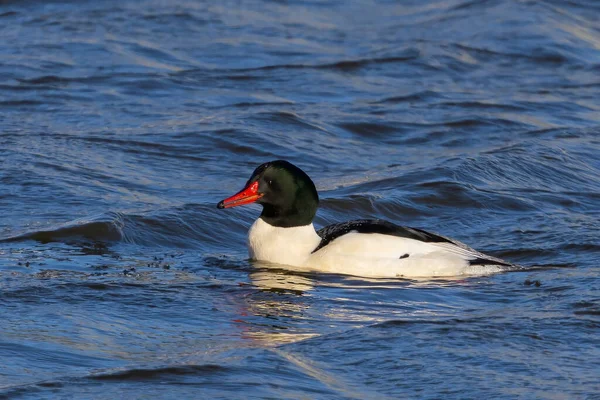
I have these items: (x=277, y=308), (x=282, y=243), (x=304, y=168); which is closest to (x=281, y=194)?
(x=282, y=243)

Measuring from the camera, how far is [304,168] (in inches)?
514

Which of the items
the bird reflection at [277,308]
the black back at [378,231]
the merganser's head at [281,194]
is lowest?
the bird reflection at [277,308]

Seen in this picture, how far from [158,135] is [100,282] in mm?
5584

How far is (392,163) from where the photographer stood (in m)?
13.4

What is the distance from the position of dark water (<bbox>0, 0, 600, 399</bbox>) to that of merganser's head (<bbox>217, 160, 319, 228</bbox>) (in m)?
0.48

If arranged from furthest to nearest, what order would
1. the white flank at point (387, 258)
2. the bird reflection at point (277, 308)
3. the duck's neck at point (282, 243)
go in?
the duck's neck at point (282, 243) → the white flank at point (387, 258) → the bird reflection at point (277, 308)

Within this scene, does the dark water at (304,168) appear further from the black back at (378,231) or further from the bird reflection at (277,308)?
the black back at (378,231)

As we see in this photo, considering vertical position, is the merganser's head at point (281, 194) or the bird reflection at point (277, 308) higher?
the merganser's head at point (281, 194)

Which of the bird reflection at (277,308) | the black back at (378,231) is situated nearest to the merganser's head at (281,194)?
→ the black back at (378,231)

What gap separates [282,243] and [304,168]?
3.78 metres

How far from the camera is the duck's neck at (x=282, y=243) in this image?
930cm

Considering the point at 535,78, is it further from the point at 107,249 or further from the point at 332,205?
the point at 107,249

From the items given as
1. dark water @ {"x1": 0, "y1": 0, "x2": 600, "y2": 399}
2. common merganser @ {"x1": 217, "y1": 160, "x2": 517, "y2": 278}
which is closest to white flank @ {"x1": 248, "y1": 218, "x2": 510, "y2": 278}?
common merganser @ {"x1": 217, "y1": 160, "x2": 517, "y2": 278}

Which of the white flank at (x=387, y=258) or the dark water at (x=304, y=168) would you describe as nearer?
the dark water at (x=304, y=168)
